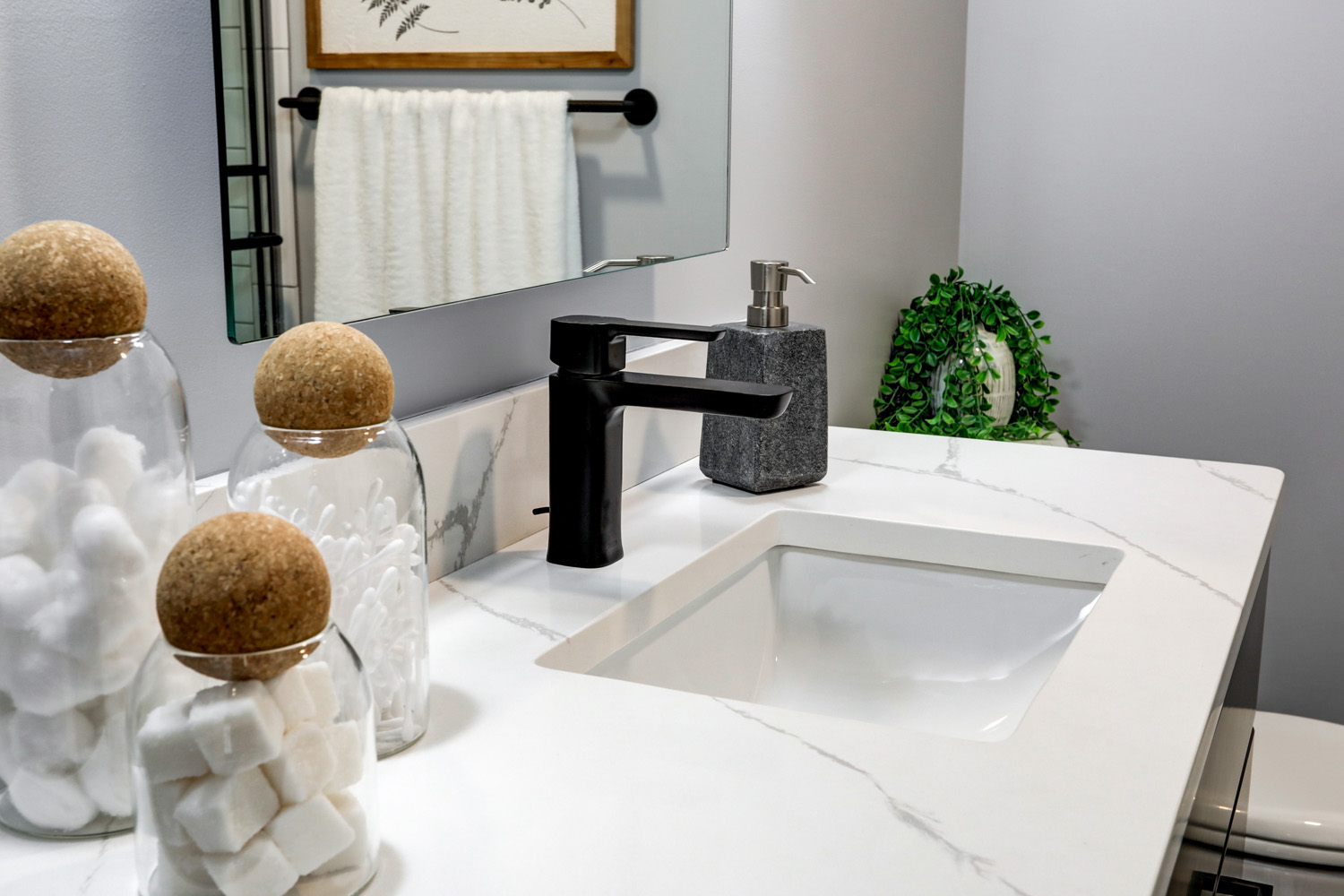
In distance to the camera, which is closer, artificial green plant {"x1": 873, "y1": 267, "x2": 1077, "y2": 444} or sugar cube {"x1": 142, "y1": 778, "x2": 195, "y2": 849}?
sugar cube {"x1": 142, "y1": 778, "x2": 195, "y2": 849}

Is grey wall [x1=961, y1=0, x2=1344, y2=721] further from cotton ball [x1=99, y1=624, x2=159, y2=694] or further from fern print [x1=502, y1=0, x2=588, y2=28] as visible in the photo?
cotton ball [x1=99, y1=624, x2=159, y2=694]

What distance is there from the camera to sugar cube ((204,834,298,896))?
0.42m

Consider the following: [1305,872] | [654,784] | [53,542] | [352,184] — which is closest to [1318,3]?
[1305,872]

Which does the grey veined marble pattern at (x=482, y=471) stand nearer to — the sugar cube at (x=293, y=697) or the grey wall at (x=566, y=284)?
the grey wall at (x=566, y=284)

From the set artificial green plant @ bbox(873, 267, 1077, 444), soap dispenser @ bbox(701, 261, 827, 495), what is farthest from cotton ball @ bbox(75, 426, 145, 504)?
artificial green plant @ bbox(873, 267, 1077, 444)

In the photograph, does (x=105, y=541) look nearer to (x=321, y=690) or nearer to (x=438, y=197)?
(x=321, y=690)

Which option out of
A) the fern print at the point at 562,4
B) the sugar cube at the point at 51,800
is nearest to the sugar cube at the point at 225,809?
the sugar cube at the point at 51,800

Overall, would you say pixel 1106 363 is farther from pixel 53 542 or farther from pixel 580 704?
pixel 53 542

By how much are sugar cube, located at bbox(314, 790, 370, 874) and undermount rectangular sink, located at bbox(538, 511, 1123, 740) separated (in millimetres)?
402

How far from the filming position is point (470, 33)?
2.79 feet

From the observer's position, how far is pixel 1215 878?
85cm

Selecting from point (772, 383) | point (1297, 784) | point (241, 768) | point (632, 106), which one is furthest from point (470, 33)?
point (1297, 784)

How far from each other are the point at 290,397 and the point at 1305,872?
128 cm

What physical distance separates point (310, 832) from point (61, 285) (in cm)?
23
